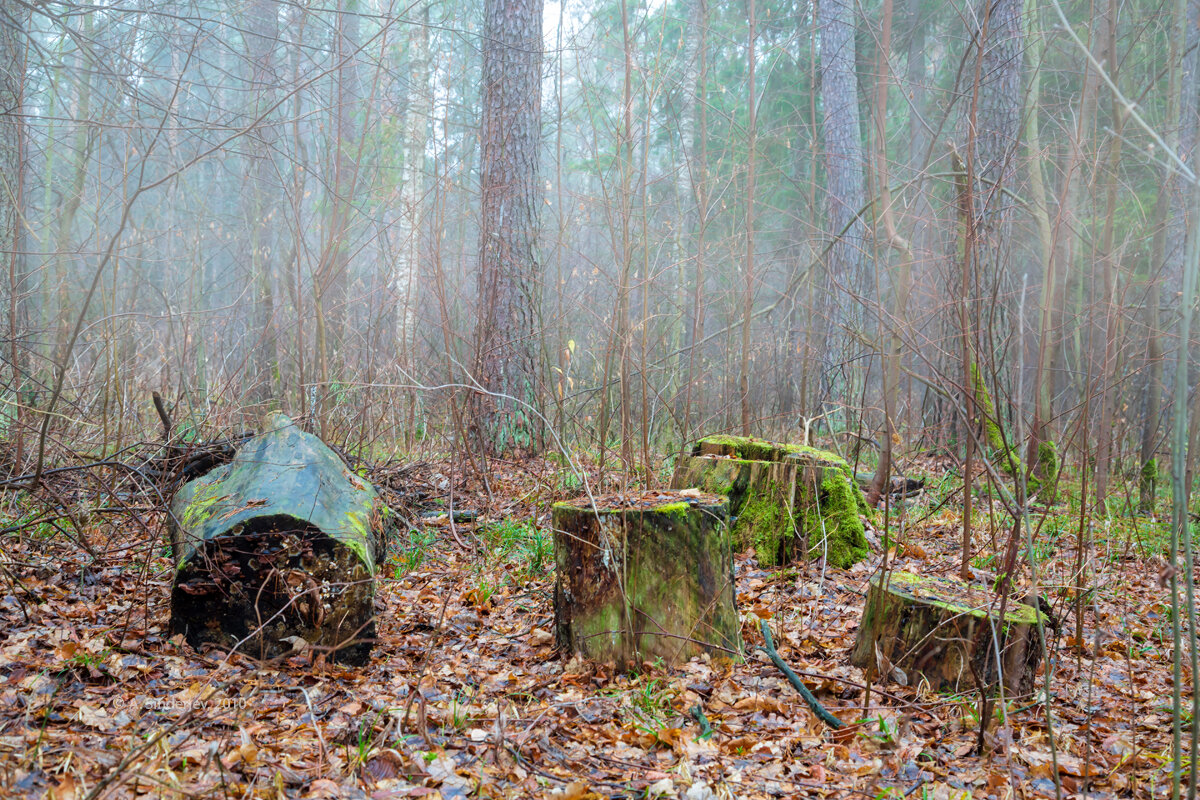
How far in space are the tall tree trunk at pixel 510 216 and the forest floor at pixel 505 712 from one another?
316cm

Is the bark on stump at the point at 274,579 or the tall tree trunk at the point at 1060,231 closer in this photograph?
the bark on stump at the point at 274,579

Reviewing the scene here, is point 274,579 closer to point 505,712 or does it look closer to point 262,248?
point 505,712

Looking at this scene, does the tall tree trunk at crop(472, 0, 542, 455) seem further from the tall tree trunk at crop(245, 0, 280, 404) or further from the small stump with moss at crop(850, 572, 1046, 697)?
the small stump with moss at crop(850, 572, 1046, 697)

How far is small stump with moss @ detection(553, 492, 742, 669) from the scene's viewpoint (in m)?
3.05

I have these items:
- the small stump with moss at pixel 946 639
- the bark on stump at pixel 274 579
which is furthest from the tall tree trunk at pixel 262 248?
the small stump with moss at pixel 946 639

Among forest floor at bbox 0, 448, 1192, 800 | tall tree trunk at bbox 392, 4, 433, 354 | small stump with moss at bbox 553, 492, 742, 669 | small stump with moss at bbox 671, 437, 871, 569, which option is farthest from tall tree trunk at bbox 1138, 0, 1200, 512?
tall tree trunk at bbox 392, 4, 433, 354

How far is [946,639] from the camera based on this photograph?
2.78m

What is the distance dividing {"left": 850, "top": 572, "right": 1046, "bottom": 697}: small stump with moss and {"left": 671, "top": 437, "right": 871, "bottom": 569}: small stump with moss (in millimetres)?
1344

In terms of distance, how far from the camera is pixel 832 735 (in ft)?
8.67

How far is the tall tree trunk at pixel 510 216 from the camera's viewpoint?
712 cm

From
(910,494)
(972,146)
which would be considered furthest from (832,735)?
(910,494)

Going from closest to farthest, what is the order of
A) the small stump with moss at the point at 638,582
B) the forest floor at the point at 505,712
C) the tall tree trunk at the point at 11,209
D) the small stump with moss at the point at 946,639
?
the forest floor at the point at 505,712, the small stump with moss at the point at 946,639, the small stump with moss at the point at 638,582, the tall tree trunk at the point at 11,209

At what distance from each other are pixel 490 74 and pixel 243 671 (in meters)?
6.02

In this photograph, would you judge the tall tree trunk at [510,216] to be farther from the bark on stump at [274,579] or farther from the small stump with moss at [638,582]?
the small stump with moss at [638,582]
